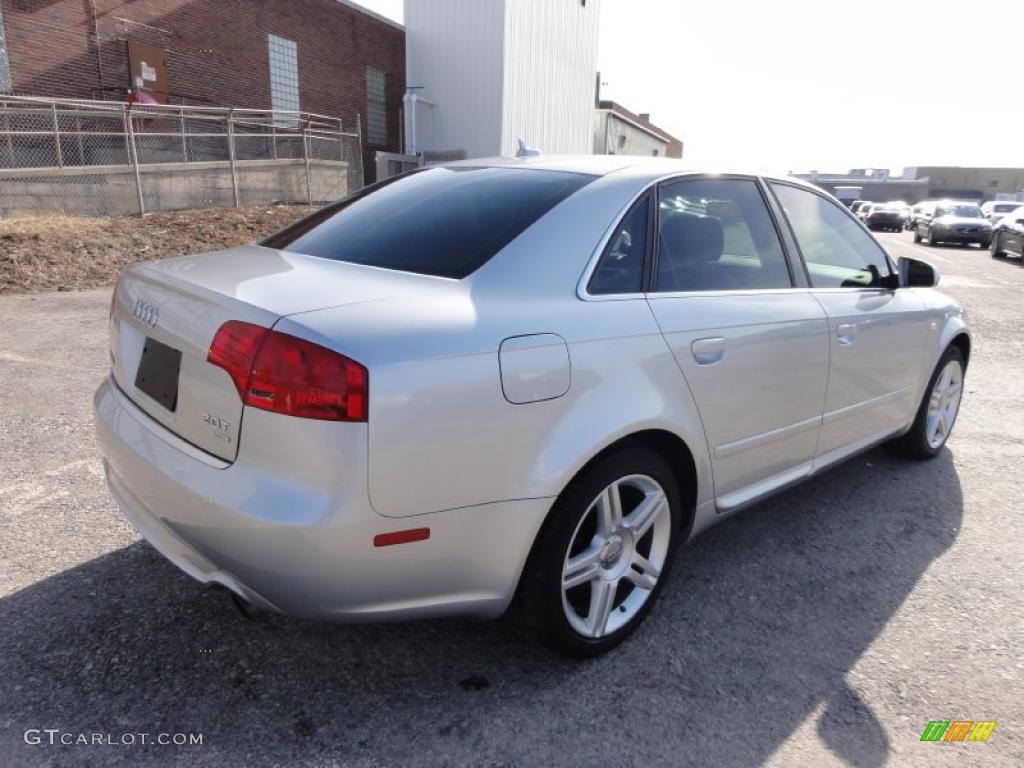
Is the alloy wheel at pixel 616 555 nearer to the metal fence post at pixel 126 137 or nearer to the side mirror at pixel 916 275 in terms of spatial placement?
the side mirror at pixel 916 275

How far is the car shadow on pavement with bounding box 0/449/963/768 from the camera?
2088 millimetres

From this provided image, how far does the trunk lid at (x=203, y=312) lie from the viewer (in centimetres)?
197

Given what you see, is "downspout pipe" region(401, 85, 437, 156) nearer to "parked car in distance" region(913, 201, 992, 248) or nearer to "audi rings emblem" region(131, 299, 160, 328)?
"parked car in distance" region(913, 201, 992, 248)

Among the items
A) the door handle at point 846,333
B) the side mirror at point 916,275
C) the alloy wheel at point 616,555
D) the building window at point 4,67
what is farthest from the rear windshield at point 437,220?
the building window at point 4,67

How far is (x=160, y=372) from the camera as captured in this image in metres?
2.22

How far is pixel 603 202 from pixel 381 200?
950mm

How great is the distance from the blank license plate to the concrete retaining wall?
1112cm

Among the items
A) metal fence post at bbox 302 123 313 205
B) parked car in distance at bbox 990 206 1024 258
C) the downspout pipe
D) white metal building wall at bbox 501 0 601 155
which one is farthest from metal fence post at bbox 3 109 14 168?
parked car in distance at bbox 990 206 1024 258

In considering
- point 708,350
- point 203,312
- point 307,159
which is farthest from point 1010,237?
point 203,312

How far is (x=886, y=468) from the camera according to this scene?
14.3ft

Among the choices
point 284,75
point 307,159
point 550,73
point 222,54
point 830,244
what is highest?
point 550,73

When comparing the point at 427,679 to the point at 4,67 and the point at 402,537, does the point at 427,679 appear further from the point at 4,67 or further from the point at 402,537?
the point at 4,67

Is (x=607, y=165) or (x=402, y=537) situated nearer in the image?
(x=402, y=537)

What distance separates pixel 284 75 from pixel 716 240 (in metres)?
20.8
